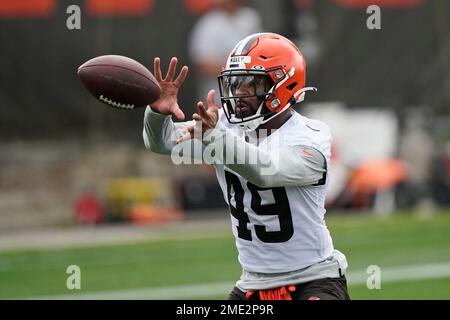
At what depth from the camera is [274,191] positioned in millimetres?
4367

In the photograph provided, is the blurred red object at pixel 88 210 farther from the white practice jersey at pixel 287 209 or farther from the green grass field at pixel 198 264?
the white practice jersey at pixel 287 209

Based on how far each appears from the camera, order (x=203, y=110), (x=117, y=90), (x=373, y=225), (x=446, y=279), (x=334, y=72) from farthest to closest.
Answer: (x=334, y=72)
(x=373, y=225)
(x=446, y=279)
(x=117, y=90)
(x=203, y=110)

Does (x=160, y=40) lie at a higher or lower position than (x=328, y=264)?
higher

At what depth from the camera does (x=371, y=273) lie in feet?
26.6

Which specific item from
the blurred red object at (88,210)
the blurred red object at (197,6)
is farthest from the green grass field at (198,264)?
the blurred red object at (197,6)

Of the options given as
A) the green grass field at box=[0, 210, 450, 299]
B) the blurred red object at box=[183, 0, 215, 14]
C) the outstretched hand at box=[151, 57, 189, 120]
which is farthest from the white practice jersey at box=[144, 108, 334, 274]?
the blurred red object at box=[183, 0, 215, 14]

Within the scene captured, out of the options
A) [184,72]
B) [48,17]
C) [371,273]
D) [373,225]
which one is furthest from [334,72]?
[184,72]

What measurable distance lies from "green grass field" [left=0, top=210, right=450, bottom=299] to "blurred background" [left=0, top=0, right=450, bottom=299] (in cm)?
6

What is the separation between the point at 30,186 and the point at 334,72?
3915 millimetres

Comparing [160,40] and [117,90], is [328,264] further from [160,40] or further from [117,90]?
[160,40]

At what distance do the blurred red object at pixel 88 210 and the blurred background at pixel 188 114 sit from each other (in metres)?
0.02
